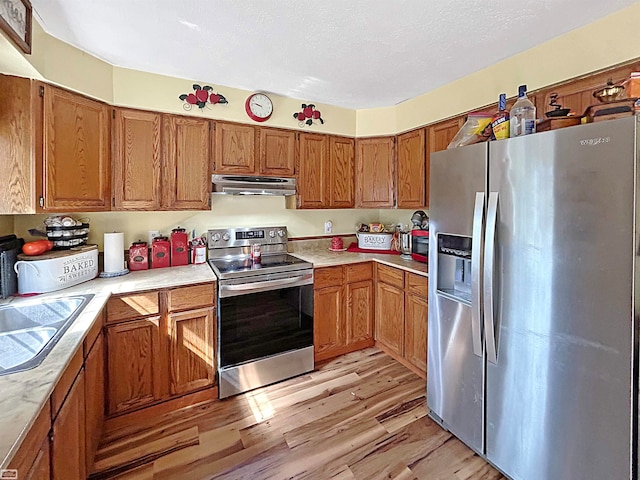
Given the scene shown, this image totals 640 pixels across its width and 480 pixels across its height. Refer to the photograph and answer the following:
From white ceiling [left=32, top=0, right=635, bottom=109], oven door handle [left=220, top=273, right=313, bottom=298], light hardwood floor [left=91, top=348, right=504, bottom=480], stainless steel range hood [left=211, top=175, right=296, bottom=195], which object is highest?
white ceiling [left=32, top=0, right=635, bottom=109]

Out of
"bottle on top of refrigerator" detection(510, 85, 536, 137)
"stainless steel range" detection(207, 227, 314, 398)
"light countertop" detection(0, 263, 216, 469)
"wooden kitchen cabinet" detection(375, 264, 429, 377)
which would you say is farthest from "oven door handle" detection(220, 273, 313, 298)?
"bottle on top of refrigerator" detection(510, 85, 536, 137)

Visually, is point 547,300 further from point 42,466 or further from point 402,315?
point 42,466

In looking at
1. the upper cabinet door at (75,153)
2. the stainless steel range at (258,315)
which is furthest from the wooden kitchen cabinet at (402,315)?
the upper cabinet door at (75,153)

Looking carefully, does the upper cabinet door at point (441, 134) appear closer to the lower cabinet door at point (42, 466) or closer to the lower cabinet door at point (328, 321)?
the lower cabinet door at point (328, 321)

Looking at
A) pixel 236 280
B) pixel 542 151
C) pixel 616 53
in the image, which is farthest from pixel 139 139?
pixel 616 53

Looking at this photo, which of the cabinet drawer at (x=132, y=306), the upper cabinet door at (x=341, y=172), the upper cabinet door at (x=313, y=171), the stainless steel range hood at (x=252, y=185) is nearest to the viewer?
the cabinet drawer at (x=132, y=306)

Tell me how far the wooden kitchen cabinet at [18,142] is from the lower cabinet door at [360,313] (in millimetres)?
2325

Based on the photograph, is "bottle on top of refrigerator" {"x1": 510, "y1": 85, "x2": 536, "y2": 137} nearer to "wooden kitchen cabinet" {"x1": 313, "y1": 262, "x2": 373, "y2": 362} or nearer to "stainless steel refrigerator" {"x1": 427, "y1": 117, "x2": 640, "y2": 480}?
"stainless steel refrigerator" {"x1": 427, "y1": 117, "x2": 640, "y2": 480}

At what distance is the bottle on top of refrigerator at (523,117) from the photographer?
1518mm

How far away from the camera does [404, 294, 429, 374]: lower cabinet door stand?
246 centimetres

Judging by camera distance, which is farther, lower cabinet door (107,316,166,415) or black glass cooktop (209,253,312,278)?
black glass cooktop (209,253,312,278)

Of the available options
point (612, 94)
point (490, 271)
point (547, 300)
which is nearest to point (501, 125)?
point (612, 94)

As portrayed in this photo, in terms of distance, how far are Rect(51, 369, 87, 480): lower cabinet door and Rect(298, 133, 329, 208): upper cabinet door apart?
2.11 m

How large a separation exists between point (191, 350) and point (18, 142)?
159cm
